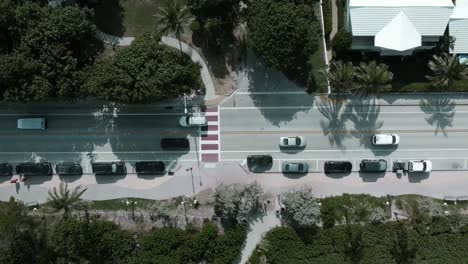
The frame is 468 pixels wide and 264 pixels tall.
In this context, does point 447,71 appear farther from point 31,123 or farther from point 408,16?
point 31,123

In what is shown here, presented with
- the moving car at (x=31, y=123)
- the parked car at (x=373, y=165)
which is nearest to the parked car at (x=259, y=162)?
the parked car at (x=373, y=165)

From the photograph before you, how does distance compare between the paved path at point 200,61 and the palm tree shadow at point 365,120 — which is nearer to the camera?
the paved path at point 200,61

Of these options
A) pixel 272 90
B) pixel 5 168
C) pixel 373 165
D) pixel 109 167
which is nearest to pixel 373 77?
pixel 373 165

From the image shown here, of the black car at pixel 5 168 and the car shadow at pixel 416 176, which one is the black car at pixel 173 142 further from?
the car shadow at pixel 416 176

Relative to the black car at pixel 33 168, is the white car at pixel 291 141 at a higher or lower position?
higher

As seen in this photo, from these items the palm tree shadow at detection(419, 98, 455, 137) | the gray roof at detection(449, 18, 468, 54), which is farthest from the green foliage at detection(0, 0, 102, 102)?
the gray roof at detection(449, 18, 468, 54)

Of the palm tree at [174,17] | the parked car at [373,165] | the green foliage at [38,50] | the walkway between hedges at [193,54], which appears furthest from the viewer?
the walkway between hedges at [193,54]

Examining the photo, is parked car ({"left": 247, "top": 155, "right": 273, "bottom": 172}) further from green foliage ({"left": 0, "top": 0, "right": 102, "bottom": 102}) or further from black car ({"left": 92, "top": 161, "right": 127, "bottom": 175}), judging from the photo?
green foliage ({"left": 0, "top": 0, "right": 102, "bottom": 102})
